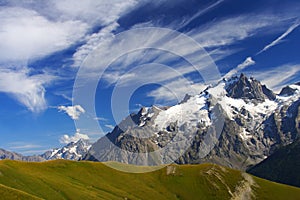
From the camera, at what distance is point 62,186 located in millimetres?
163375

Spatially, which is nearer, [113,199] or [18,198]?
[18,198]

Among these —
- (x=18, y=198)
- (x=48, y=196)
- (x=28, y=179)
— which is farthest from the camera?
(x=28, y=179)

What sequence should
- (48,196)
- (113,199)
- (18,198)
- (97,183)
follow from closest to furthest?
(18,198) → (48,196) → (113,199) → (97,183)

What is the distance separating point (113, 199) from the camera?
174 meters

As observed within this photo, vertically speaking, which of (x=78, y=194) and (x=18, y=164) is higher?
(x=18, y=164)

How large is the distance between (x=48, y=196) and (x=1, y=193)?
37.0 metres

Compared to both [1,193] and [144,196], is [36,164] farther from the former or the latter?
[1,193]

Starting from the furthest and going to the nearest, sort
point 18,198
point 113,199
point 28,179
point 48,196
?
point 113,199
point 28,179
point 48,196
point 18,198

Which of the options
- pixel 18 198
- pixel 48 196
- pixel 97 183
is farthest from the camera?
pixel 97 183

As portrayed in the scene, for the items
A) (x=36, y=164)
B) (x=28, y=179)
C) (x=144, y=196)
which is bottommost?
(x=144, y=196)

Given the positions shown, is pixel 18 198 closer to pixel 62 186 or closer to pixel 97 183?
pixel 62 186

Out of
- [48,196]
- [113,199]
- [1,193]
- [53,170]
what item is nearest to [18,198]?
[1,193]

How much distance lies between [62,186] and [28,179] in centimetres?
1544

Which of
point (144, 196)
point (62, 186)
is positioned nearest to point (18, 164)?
point (62, 186)
